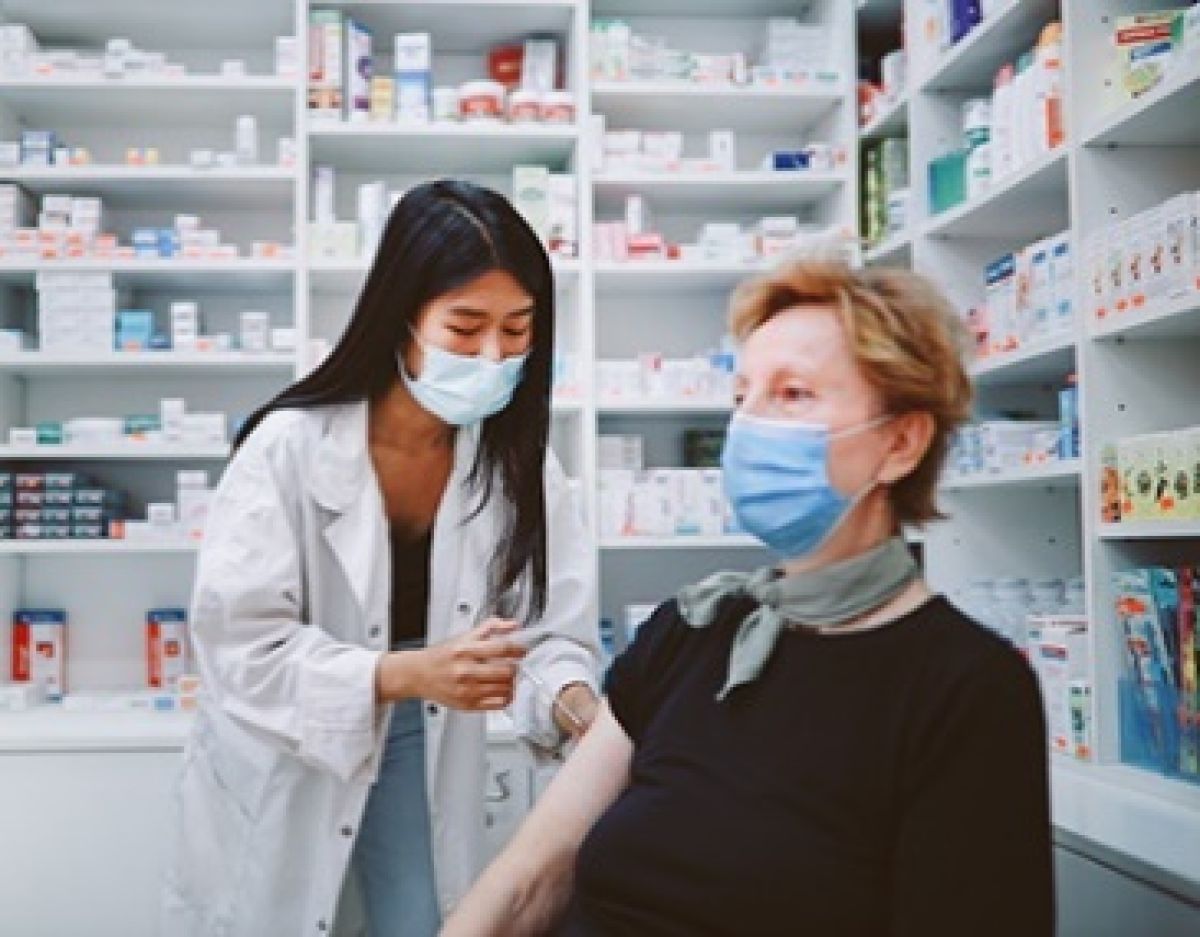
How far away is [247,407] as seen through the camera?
165 inches

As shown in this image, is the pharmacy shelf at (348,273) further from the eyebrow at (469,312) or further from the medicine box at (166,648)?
the eyebrow at (469,312)

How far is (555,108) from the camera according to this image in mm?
3988

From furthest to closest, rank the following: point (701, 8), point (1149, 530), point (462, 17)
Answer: point (701, 8)
point (462, 17)
point (1149, 530)

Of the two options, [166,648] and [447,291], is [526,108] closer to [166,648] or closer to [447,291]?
[166,648]

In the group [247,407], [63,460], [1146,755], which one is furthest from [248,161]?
[1146,755]

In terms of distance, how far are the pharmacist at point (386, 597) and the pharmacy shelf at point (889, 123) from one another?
214 centimetres

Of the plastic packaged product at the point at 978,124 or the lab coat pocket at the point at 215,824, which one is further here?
the plastic packaged product at the point at 978,124

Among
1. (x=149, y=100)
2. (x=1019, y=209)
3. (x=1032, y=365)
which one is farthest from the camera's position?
(x=149, y=100)

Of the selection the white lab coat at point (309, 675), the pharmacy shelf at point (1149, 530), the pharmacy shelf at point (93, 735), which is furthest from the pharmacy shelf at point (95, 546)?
the pharmacy shelf at point (1149, 530)

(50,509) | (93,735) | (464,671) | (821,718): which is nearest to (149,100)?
(50,509)

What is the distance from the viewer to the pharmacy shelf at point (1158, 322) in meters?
2.29

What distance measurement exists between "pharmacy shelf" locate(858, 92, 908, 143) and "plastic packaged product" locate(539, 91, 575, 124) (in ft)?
2.80

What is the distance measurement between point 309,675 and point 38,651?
264cm

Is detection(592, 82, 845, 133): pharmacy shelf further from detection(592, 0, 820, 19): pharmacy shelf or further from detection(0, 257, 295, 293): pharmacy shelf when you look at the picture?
detection(0, 257, 295, 293): pharmacy shelf
